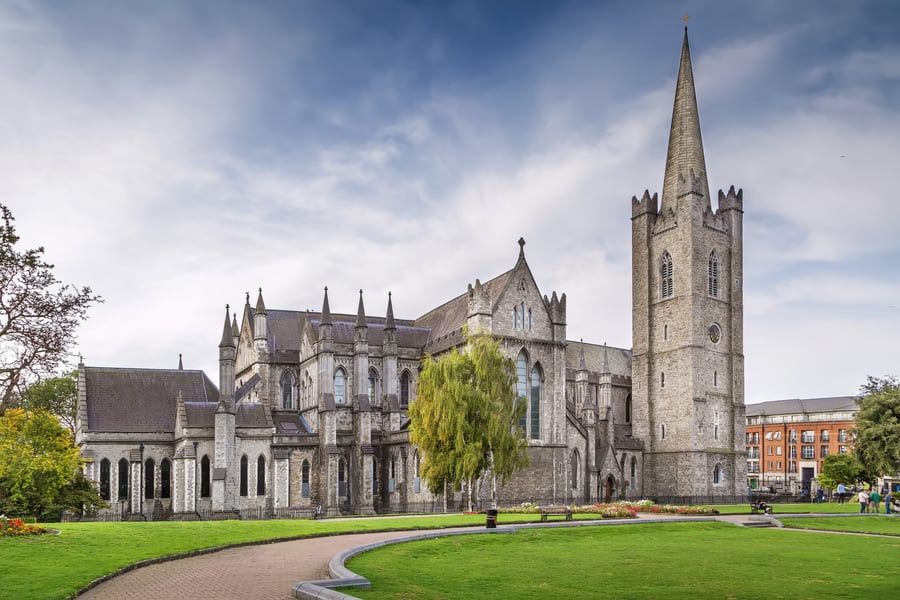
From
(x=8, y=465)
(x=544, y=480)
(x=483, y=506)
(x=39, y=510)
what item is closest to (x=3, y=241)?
(x=8, y=465)

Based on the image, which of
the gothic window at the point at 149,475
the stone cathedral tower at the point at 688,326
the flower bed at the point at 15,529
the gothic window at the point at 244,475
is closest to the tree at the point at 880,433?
the stone cathedral tower at the point at 688,326

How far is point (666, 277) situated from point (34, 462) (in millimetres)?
50837

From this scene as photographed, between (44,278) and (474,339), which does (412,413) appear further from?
(44,278)

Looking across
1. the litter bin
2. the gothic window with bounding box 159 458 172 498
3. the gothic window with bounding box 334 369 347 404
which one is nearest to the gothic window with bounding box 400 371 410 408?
the gothic window with bounding box 334 369 347 404

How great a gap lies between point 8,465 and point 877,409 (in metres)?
59.0

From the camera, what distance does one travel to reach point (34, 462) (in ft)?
128

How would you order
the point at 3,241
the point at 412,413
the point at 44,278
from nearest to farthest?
the point at 3,241, the point at 44,278, the point at 412,413

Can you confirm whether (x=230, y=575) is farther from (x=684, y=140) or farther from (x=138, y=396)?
(x=684, y=140)

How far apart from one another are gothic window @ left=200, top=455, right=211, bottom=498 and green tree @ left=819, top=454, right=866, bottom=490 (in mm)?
55899

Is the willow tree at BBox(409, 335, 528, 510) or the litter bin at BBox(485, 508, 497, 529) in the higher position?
the willow tree at BBox(409, 335, 528, 510)

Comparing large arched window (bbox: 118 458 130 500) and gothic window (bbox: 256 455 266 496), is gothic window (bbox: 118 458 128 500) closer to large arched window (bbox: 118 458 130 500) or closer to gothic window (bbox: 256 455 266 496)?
large arched window (bbox: 118 458 130 500)

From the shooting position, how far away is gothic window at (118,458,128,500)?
186 ft

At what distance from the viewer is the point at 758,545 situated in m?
29.2

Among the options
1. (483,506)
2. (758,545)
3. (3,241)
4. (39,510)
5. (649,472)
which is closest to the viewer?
(3,241)
